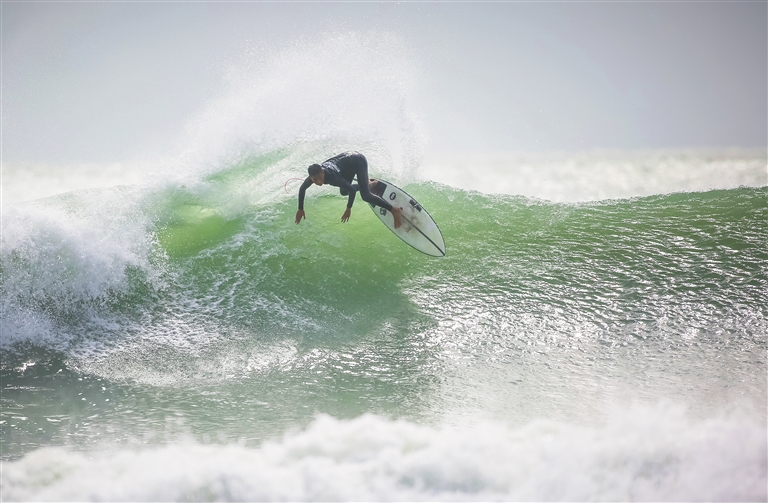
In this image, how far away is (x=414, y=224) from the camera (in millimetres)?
6324

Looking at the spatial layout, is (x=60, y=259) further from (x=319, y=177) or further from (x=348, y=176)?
(x=348, y=176)

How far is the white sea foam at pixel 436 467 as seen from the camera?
3105 millimetres

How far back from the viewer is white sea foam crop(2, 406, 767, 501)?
10.2 ft

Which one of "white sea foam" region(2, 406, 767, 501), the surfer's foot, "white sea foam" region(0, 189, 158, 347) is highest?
the surfer's foot

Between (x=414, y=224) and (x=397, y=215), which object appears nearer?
(x=397, y=215)

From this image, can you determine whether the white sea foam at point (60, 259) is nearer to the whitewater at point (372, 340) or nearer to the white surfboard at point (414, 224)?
the whitewater at point (372, 340)

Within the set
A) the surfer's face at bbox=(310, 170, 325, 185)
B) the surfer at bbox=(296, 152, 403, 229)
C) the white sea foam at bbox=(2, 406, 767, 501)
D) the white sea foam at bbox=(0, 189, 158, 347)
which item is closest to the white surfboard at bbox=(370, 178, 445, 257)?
the surfer at bbox=(296, 152, 403, 229)

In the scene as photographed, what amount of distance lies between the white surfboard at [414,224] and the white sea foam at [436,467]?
286 centimetres

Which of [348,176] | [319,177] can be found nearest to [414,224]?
[348,176]

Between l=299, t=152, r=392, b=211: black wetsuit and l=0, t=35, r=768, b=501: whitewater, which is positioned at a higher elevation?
l=299, t=152, r=392, b=211: black wetsuit

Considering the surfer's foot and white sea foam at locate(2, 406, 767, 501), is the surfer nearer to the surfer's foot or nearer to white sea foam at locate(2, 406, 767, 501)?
the surfer's foot

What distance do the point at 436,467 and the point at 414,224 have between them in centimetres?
344

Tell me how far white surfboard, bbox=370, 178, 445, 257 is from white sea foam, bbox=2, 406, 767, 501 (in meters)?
2.86

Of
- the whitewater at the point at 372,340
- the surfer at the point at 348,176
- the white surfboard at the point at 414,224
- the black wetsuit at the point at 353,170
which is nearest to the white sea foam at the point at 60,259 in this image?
the whitewater at the point at 372,340
